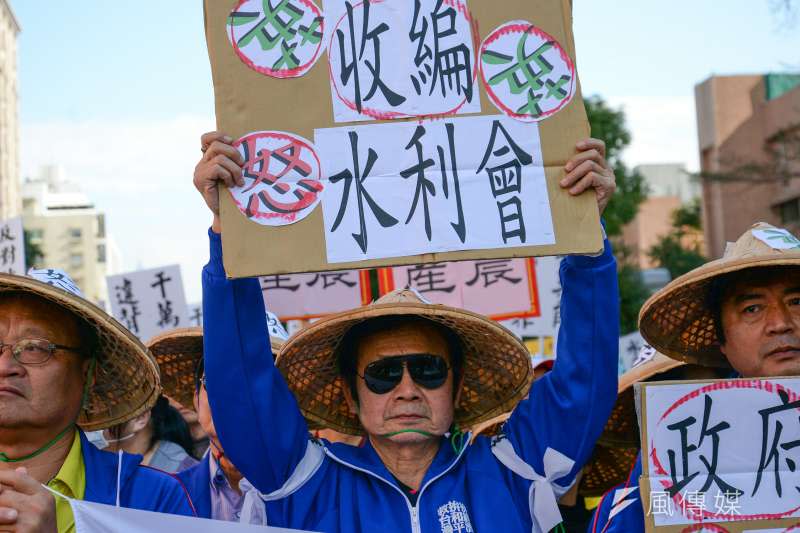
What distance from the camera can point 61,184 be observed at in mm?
84438

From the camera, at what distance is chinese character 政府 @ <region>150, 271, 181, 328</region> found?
637 cm

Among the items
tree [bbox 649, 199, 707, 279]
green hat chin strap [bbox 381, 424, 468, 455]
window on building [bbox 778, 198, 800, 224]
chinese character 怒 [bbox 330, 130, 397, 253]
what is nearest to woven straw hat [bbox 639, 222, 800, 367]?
green hat chin strap [bbox 381, 424, 468, 455]

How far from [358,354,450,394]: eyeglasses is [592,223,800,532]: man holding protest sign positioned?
0.61m

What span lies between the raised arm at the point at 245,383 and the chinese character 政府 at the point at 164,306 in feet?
12.3

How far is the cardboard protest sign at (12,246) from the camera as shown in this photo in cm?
660

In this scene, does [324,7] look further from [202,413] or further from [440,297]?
[440,297]

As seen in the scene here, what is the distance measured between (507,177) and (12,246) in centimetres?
507

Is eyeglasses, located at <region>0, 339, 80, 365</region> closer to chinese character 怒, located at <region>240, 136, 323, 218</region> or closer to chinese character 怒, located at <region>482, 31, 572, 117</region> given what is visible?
chinese character 怒, located at <region>240, 136, 323, 218</region>

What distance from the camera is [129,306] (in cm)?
646

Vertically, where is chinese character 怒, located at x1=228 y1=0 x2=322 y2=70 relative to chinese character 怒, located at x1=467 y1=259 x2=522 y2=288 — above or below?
above

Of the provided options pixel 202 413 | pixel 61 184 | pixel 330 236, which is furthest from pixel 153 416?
pixel 61 184

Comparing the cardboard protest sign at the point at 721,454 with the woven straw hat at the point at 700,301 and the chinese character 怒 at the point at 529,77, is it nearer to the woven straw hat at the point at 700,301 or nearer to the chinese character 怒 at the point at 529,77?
the woven straw hat at the point at 700,301

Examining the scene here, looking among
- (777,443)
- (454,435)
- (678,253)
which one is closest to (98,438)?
(454,435)

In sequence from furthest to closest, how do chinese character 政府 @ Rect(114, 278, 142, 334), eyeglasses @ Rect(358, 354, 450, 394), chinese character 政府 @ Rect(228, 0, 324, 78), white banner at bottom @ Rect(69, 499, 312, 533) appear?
chinese character 政府 @ Rect(114, 278, 142, 334)
eyeglasses @ Rect(358, 354, 450, 394)
chinese character 政府 @ Rect(228, 0, 324, 78)
white banner at bottom @ Rect(69, 499, 312, 533)
